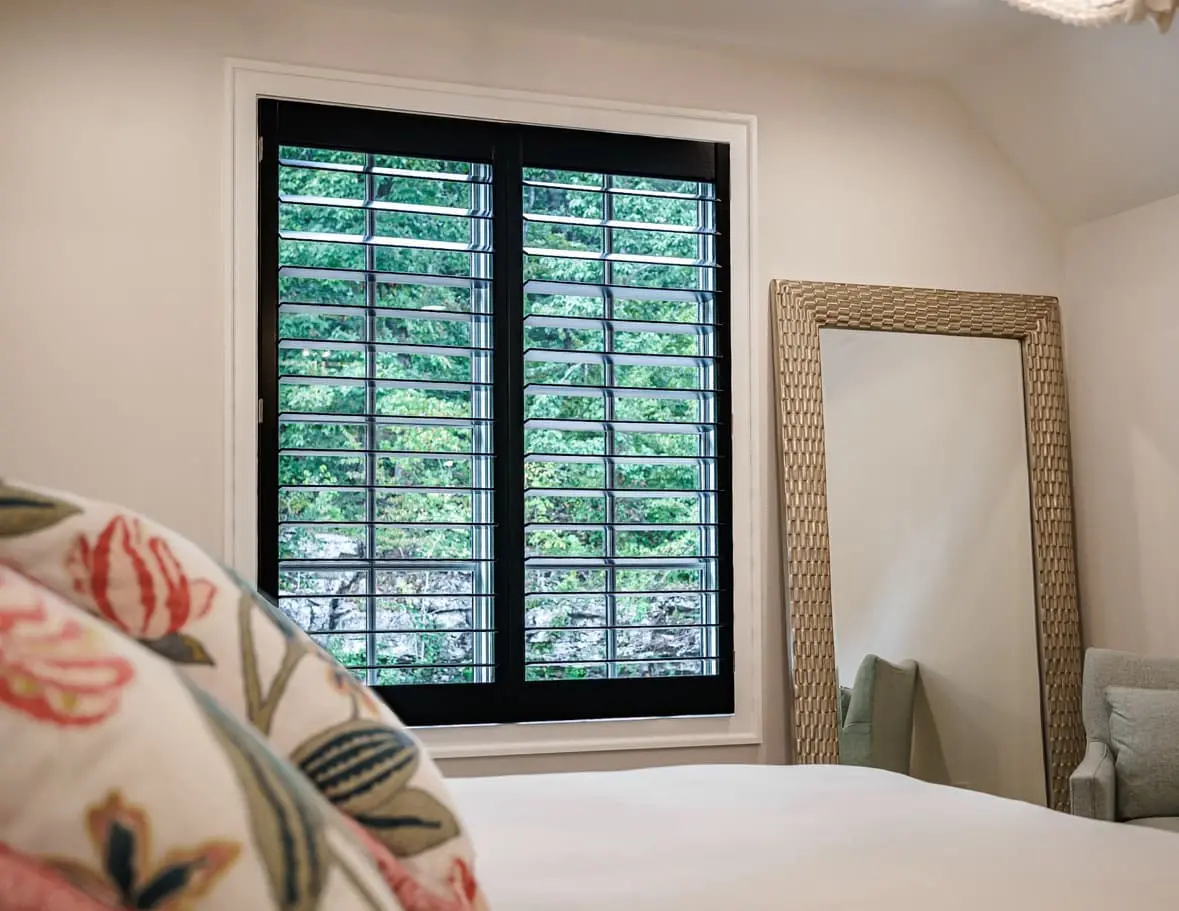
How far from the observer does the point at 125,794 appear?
1.93ft

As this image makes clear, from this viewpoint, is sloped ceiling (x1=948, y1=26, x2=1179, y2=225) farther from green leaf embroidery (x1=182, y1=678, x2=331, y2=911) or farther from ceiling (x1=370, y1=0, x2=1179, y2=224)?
green leaf embroidery (x1=182, y1=678, x2=331, y2=911)

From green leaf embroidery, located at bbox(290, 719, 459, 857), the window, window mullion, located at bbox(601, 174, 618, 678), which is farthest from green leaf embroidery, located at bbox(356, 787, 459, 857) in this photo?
window mullion, located at bbox(601, 174, 618, 678)

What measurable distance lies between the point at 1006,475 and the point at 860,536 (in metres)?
0.62

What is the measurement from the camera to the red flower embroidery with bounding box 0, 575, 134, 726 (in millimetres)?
593

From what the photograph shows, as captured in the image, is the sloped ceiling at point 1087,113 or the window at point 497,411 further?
the sloped ceiling at point 1087,113

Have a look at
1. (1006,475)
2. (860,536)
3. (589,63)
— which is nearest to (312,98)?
(589,63)

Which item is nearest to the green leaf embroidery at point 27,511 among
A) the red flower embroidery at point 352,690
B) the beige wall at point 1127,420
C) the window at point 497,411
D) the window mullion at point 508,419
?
the red flower embroidery at point 352,690

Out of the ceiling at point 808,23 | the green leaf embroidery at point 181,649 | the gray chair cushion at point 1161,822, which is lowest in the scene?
the gray chair cushion at point 1161,822

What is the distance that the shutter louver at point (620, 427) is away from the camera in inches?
141

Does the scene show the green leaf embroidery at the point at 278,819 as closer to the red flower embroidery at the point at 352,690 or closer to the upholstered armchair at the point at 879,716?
the red flower embroidery at the point at 352,690

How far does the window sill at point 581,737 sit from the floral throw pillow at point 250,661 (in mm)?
2498

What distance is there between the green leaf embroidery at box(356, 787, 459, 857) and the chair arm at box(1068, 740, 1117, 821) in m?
2.74

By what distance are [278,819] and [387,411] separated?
2.86 meters

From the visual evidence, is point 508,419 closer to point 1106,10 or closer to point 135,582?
point 1106,10
